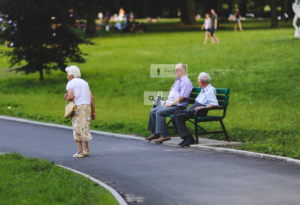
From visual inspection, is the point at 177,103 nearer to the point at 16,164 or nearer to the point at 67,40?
the point at 16,164

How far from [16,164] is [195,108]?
414 cm

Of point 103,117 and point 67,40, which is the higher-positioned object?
point 67,40

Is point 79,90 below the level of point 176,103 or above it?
above

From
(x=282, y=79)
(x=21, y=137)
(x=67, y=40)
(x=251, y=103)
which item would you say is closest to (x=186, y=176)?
(x=21, y=137)

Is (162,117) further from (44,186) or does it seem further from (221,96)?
(44,186)

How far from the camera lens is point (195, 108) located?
A: 41.2 feet

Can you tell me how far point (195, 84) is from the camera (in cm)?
2384

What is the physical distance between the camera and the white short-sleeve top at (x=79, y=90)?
11.2 m

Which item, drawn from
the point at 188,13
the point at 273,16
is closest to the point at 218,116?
the point at 273,16

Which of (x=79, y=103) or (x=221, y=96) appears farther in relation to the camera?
(x=221, y=96)

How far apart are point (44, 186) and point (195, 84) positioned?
16.3 meters

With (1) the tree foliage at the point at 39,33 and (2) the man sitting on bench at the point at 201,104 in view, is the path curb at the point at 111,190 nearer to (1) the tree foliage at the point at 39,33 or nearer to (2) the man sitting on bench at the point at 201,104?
(2) the man sitting on bench at the point at 201,104

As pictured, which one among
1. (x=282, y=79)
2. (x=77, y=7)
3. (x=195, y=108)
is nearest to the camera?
(x=195, y=108)

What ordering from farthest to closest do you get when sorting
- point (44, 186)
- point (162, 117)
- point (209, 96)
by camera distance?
point (162, 117) < point (209, 96) < point (44, 186)
